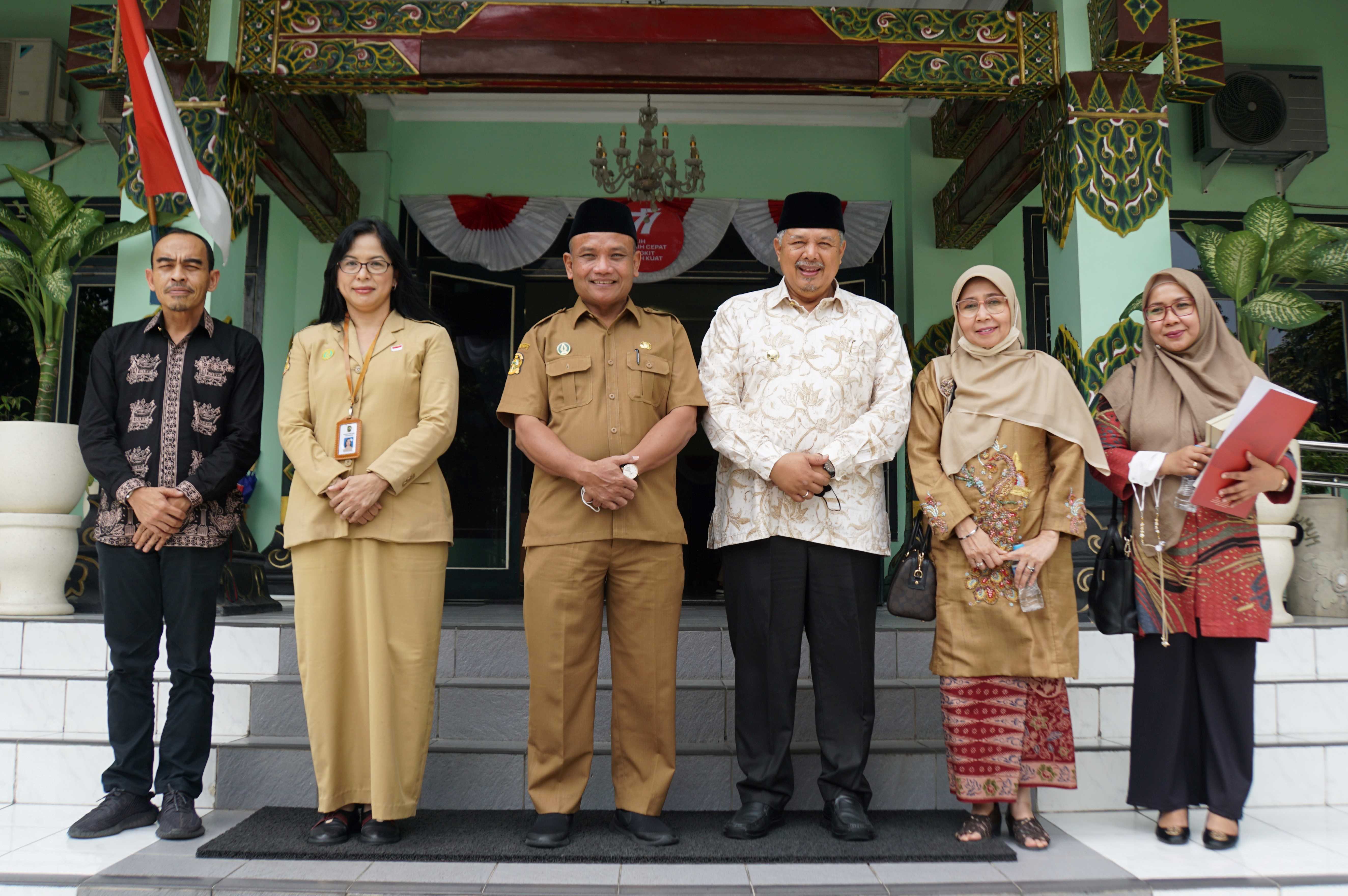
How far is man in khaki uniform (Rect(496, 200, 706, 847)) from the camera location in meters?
2.38

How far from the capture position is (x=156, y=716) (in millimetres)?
2988

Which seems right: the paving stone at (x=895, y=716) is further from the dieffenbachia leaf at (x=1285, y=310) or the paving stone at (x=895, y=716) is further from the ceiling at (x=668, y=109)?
the ceiling at (x=668, y=109)

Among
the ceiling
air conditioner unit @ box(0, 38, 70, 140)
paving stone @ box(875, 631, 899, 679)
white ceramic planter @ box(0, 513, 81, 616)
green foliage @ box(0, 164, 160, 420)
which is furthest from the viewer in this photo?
the ceiling

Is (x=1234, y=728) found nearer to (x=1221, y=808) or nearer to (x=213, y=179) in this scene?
(x=1221, y=808)

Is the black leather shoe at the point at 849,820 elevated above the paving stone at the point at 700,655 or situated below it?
below

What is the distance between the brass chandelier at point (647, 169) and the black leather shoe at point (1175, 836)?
374 centimetres

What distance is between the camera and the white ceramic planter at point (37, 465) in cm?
353

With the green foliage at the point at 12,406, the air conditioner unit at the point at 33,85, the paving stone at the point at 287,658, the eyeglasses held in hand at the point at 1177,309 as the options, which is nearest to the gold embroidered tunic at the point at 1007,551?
the eyeglasses held in hand at the point at 1177,309

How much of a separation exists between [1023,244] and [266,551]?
17.1 feet

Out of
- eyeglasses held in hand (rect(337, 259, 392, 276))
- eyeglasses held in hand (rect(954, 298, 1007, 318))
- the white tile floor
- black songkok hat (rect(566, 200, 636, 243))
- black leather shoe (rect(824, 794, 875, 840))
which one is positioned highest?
black songkok hat (rect(566, 200, 636, 243))

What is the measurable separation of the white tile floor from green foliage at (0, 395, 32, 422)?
12.8 ft

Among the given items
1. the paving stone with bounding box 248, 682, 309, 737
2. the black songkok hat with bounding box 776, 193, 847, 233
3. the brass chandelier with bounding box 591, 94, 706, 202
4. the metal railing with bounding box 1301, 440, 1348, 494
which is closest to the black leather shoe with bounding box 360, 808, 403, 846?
the paving stone with bounding box 248, 682, 309, 737

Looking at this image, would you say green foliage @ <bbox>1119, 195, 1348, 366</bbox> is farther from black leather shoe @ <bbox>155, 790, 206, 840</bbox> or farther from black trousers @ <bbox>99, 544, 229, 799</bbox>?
black leather shoe @ <bbox>155, 790, 206, 840</bbox>

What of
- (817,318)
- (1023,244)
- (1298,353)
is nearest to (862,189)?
(1023,244)
